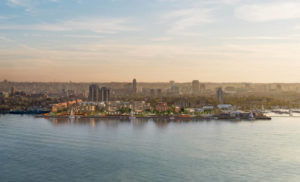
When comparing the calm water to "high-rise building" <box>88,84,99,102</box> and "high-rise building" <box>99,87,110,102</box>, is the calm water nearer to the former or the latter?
"high-rise building" <box>88,84,99,102</box>

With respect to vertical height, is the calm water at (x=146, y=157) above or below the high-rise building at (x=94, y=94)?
below

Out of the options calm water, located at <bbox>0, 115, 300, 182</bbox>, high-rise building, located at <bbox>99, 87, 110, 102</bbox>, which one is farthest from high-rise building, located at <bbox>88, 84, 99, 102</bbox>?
calm water, located at <bbox>0, 115, 300, 182</bbox>

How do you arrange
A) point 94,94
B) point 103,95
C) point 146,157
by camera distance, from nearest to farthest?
point 146,157, point 94,94, point 103,95

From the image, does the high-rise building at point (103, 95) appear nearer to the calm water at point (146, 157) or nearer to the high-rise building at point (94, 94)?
the high-rise building at point (94, 94)

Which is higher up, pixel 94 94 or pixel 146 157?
pixel 94 94

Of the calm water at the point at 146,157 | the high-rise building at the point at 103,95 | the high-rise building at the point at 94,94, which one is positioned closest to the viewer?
the calm water at the point at 146,157

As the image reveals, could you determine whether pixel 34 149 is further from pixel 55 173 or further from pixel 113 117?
pixel 113 117

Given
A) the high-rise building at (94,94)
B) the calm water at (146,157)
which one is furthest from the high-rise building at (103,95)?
the calm water at (146,157)

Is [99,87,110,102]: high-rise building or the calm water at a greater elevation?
[99,87,110,102]: high-rise building

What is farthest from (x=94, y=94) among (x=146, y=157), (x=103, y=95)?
(x=146, y=157)

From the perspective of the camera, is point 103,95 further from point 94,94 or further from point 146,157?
point 146,157
